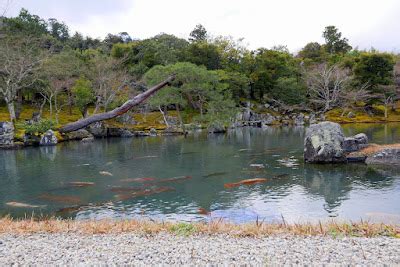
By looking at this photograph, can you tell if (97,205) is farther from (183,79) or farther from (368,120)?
(368,120)

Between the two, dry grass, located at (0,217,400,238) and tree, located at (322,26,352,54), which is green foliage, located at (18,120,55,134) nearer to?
dry grass, located at (0,217,400,238)

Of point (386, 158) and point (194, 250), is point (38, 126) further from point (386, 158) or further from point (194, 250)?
point (194, 250)

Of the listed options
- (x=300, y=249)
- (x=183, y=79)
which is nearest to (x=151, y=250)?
(x=300, y=249)

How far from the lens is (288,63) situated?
74688 millimetres

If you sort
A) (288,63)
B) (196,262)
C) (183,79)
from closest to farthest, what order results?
(196,262), (183,79), (288,63)

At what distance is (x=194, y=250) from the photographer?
23.5 ft

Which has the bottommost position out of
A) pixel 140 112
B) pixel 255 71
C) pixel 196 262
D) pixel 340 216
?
pixel 340 216

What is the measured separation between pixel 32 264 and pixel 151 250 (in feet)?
7.15

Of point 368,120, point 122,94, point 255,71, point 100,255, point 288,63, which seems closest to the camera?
point 100,255

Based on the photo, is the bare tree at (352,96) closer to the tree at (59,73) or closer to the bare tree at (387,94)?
the bare tree at (387,94)

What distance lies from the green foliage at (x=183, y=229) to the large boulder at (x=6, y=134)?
33.2 m

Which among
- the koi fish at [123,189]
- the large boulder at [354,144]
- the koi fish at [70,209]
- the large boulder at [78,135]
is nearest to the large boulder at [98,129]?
the large boulder at [78,135]

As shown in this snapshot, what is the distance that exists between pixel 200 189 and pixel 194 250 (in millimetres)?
9740

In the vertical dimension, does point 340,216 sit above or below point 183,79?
below
